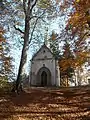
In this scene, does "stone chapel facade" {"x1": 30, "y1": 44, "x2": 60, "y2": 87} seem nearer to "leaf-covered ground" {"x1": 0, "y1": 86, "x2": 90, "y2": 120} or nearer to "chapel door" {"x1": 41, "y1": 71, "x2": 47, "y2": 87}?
"chapel door" {"x1": 41, "y1": 71, "x2": 47, "y2": 87}

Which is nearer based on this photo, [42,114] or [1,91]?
[42,114]

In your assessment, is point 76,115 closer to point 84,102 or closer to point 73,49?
point 84,102

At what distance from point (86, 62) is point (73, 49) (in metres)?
1.66

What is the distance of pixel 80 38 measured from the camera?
1961 centimetres

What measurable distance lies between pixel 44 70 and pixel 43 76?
1164mm

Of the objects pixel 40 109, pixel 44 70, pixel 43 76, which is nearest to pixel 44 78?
pixel 43 76

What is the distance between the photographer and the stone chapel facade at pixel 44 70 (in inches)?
1626

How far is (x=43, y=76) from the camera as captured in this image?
41969 mm

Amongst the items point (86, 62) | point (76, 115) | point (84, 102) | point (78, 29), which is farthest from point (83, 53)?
point (76, 115)

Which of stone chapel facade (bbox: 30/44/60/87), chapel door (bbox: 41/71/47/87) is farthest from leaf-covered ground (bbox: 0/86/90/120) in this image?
chapel door (bbox: 41/71/47/87)

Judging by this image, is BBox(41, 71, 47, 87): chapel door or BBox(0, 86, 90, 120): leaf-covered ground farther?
BBox(41, 71, 47, 87): chapel door

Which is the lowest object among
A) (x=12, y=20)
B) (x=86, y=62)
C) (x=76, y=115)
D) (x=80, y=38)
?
(x=76, y=115)

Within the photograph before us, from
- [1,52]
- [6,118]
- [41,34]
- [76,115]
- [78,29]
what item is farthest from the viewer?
[41,34]

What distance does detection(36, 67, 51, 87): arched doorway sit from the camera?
4147 cm
